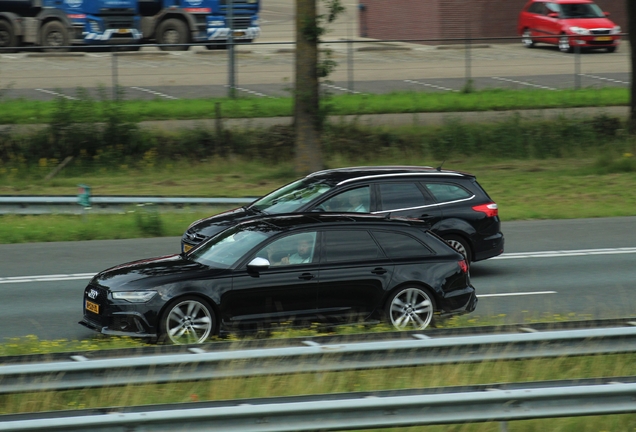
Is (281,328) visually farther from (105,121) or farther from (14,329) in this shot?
(105,121)

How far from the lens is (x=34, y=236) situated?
16234 millimetres

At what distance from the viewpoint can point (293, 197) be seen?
13.4m

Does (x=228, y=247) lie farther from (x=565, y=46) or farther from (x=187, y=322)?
(x=565, y=46)

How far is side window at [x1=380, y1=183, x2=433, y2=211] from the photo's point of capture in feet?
43.7

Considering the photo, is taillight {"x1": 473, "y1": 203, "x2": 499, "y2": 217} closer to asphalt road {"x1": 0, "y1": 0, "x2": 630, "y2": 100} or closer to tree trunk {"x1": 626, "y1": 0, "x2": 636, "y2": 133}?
tree trunk {"x1": 626, "y1": 0, "x2": 636, "y2": 133}

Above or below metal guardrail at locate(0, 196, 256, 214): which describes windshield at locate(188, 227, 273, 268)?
above

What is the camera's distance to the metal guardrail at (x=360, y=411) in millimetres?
5383

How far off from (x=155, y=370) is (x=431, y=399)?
Result: 1953 mm

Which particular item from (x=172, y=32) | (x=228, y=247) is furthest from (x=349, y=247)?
(x=172, y=32)

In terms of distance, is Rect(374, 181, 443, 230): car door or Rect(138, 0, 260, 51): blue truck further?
Rect(138, 0, 260, 51): blue truck

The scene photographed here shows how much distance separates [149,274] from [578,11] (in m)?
33.8

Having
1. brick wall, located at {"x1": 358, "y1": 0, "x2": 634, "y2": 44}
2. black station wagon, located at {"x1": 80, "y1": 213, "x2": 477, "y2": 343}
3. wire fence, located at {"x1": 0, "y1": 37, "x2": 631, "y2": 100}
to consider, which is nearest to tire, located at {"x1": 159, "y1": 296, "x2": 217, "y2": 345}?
black station wagon, located at {"x1": 80, "y1": 213, "x2": 477, "y2": 343}

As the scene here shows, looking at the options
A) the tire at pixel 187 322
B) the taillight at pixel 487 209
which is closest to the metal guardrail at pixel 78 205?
the taillight at pixel 487 209

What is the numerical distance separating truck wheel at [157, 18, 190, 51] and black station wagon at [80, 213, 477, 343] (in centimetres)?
2622
